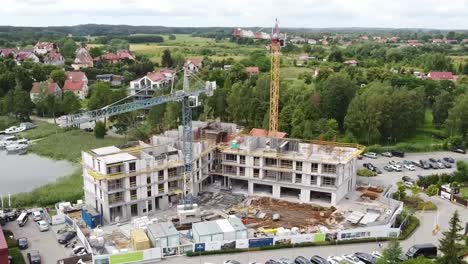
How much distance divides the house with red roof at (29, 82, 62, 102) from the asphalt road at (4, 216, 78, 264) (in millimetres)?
32305

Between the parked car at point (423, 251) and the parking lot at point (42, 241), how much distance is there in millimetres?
17614

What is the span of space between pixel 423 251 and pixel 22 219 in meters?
22.9

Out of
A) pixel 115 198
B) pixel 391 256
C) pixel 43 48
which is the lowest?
A: pixel 391 256

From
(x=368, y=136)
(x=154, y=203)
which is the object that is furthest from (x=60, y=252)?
(x=368, y=136)

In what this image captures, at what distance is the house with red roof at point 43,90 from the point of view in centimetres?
5762

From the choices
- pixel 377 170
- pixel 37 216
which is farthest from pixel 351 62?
pixel 37 216

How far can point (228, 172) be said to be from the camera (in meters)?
32.8

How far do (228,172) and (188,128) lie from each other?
436 centimetres

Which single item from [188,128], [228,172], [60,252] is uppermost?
[188,128]

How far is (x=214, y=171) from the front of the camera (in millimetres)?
33156

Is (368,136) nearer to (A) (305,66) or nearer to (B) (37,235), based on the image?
(B) (37,235)

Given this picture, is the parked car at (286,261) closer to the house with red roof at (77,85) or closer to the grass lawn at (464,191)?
the grass lawn at (464,191)

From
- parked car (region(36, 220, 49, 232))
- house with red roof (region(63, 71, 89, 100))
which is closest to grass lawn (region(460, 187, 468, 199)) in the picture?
parked car (region(36, 220, 49, 232))

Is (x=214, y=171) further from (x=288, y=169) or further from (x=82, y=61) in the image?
(x=82, y=61)
